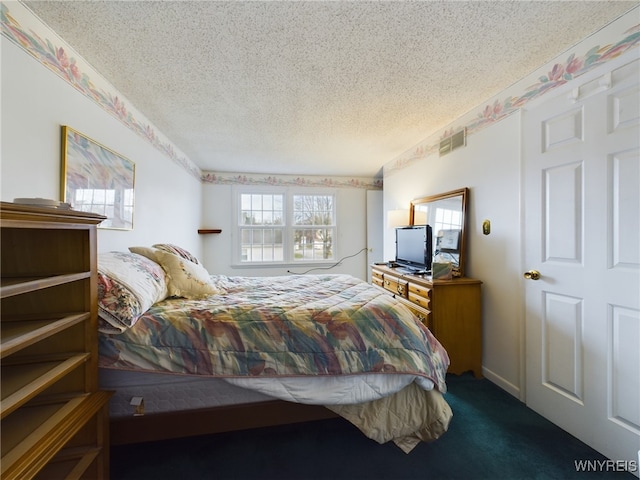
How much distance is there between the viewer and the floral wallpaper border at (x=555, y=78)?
135 cm

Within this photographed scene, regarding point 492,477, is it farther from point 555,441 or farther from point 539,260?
point 539,260

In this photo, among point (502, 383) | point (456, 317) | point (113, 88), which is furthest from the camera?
point (456, 317)

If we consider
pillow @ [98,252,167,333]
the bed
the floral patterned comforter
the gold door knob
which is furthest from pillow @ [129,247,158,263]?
the gold door knob

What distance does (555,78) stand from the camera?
5.50 feet

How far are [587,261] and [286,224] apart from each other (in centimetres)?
386

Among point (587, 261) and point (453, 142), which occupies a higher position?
point (453, 142)

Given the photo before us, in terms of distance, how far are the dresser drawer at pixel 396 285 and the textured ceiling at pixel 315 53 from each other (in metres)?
1.62

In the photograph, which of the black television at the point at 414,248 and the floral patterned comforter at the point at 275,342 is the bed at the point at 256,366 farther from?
the black television at the point at 414,248

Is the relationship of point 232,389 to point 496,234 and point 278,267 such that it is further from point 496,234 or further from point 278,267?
point 278,267

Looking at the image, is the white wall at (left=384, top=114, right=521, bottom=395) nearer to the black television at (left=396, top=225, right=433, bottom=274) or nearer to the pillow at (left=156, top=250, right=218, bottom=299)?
the black television at (left=396, top=225, right=433, bottom=274)

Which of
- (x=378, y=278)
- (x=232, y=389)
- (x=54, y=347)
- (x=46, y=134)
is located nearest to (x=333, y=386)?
(x=232, y=389)

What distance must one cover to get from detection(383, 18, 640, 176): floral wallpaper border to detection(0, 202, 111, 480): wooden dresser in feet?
9.08

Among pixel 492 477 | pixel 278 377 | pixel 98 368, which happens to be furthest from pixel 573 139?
pixel 98 368

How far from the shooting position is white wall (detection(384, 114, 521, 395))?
1.96 meters
